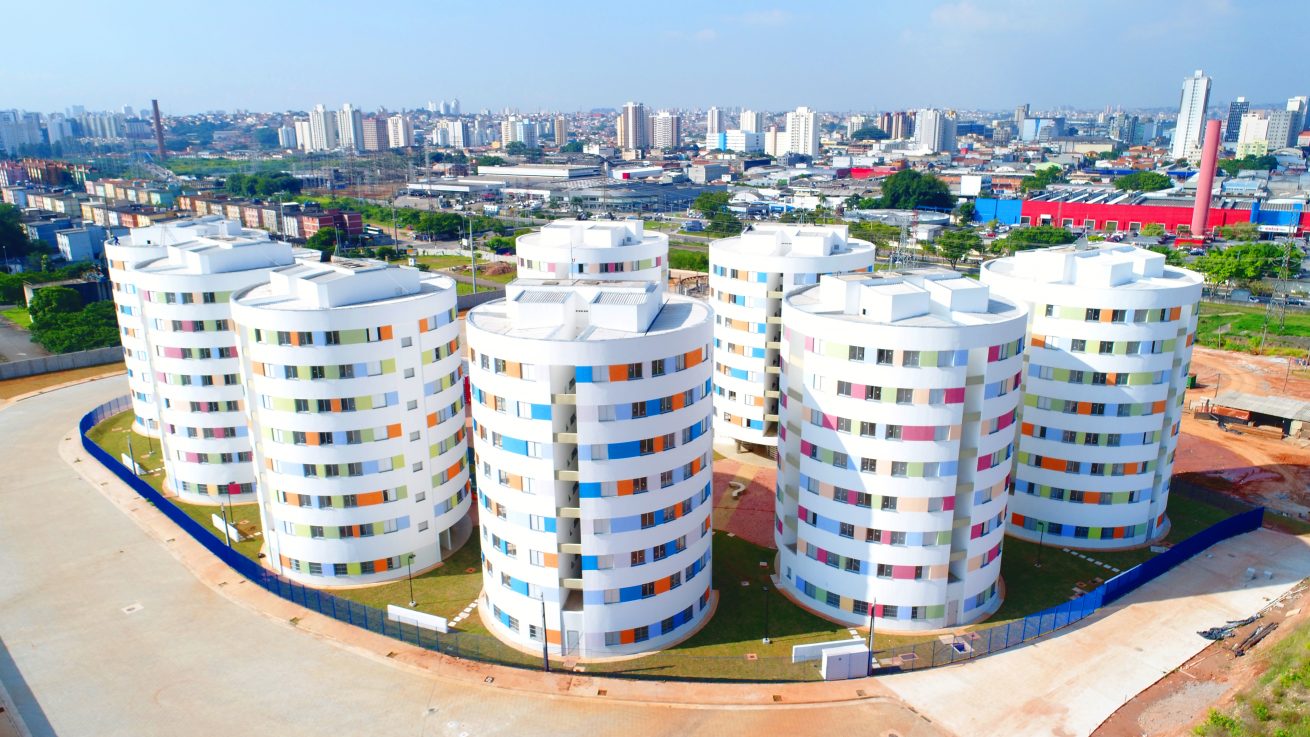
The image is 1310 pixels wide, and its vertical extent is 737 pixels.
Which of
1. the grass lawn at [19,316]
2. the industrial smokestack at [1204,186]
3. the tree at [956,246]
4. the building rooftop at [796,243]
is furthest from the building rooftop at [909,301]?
the industrial smokestack at [1204,186]

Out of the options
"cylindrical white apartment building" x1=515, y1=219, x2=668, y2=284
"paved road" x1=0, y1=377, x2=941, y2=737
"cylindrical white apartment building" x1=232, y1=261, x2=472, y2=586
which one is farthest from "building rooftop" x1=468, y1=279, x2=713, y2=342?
"cylindrical white apartment building" x1=515, y1=219, x2=668, y2=284

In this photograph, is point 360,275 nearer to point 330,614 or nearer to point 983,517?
point 330,614

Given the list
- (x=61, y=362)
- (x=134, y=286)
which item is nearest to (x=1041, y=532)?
(x=134, y=286)

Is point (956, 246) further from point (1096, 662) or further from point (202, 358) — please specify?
point (202, 358)

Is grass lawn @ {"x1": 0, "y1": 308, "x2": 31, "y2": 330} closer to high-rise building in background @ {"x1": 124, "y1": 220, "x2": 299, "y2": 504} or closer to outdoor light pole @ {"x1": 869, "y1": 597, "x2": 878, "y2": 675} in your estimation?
high-rise building in background @ {"x1": 124, "y1": 220, "x2": 299, "y2": 504}

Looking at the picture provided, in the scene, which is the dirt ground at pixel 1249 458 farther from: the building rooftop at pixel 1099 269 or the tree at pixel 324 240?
the tree at pixel 324 240

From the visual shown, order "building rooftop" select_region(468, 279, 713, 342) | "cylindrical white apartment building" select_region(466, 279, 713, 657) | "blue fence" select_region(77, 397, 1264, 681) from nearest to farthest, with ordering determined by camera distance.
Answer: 1. "cylindrical white apartment building" select_region(466, 279, 713, 657)
2. "building rooftop" select_region(468, 279, 713, 342)
3. "blue fence" select_region(77, 397, 1264, 681)

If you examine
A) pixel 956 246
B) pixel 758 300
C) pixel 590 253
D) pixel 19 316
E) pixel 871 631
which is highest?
pixel 590 253
